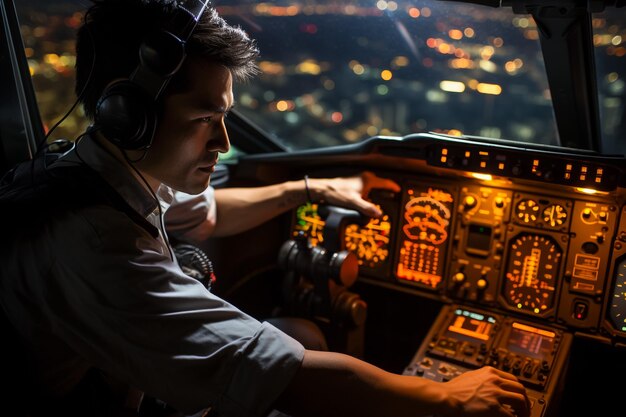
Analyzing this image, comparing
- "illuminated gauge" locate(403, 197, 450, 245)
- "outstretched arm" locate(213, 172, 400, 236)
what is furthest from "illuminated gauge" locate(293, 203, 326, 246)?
"illuminated gauge" locate(403, 197, 450, 245)

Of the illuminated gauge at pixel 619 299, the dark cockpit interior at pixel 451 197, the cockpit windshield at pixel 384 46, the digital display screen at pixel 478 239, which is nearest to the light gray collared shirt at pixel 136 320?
the cockpit windshield at pixel 384 46

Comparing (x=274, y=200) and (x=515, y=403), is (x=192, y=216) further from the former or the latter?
(x=515, y=403)

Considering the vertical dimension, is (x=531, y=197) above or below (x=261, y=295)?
above

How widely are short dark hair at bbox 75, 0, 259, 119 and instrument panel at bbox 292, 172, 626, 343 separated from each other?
1233 mm

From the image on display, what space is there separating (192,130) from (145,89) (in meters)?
0.15

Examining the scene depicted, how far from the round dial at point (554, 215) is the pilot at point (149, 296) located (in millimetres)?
906

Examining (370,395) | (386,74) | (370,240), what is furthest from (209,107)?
(386,74)

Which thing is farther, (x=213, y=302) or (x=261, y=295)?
(x=261, y=295)

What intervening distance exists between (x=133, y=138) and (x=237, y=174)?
1429 millimetres

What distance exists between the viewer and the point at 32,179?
131 cm

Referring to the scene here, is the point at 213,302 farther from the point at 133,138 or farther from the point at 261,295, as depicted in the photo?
the point at 261,295

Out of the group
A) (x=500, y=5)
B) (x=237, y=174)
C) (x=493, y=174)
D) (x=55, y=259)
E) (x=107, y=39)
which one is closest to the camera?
(x=55, y=259)

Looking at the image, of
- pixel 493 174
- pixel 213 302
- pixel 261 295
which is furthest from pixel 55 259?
pixel 261 295

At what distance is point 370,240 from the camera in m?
2.54
